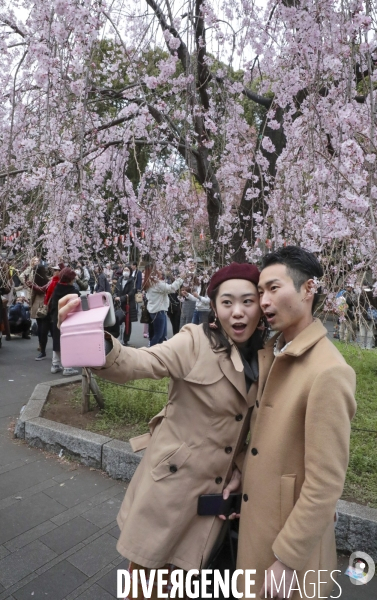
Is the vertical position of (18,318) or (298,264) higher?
(298,264)

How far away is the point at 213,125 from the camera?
15.3 feet

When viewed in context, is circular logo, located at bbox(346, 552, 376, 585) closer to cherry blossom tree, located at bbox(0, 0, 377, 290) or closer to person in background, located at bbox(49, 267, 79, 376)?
cherry blossom tree, located at bbox(0, 0, 377, 290)

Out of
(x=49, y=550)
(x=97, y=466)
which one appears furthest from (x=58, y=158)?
(x=49, y=550)

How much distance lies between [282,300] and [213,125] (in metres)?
3.71

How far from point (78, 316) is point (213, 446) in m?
0.74

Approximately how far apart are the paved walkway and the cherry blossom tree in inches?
81.6

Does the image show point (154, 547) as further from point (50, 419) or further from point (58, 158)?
point (58, 158)

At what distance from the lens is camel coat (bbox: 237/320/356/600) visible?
1.34 meters

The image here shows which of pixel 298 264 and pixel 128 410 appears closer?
pixel 298 264

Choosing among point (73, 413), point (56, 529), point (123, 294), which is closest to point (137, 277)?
point (123, 294)

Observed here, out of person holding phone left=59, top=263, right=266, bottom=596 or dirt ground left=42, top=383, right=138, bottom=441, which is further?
dirt ground left=42, top=383, right=138, bottom=441

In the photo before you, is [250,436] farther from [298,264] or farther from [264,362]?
[298,264]

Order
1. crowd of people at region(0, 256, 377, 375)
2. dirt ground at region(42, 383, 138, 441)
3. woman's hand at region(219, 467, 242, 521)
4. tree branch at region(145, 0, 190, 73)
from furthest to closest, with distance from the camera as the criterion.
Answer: crowd of people at region(0, 256, 377, 375), dirt ground at region(42, 383, 138, 441), tree branch at region(145, 0, 190, 73), woman's hand at region(219, 467, 242, 521)

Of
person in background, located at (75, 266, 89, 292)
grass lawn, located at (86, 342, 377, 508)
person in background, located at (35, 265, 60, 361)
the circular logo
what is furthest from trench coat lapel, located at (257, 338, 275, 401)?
person in background, located at (75, 266, 89, 292)
